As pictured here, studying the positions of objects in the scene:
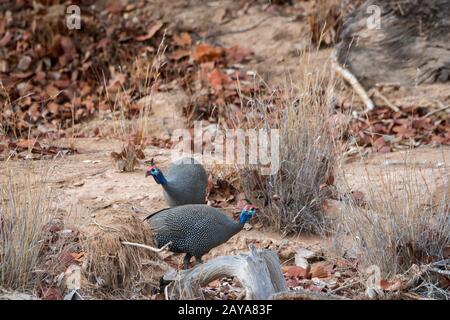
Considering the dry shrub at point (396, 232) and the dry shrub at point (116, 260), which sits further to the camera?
the dry shrub at point (396, 232)

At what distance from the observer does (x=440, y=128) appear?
7.38 metres

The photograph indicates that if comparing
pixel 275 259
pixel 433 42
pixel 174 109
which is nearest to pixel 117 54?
pixel 174 109

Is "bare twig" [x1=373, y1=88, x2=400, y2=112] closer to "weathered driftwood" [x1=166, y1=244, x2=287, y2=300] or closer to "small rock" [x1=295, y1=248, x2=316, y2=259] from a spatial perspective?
"small rock" [x1=295, y1=248, x2=316, y2=259]

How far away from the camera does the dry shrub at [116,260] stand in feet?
14.1

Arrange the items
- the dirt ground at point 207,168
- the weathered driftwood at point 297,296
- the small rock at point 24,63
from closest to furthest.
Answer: the weathered driftwood at point 297,296 < the dirt ground at point 207,168 < the small rock at point 24,63

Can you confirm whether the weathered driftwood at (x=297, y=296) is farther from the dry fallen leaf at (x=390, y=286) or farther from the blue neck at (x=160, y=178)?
the blue neck at (x=160, y=178)

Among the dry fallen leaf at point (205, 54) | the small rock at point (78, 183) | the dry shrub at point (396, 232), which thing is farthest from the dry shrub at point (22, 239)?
the dry fallen leaf at point (205, 54)

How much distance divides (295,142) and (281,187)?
0.98ft

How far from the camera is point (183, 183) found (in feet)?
17.5

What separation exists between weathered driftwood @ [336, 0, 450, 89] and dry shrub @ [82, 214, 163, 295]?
4072 millimetres

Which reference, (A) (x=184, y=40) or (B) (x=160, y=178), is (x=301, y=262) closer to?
(B) (x=160, y=178)

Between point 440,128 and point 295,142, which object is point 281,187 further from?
point 440,128

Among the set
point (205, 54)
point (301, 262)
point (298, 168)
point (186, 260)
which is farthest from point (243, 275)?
point (205, 54)

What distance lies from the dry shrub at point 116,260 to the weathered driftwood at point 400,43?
4072mm
